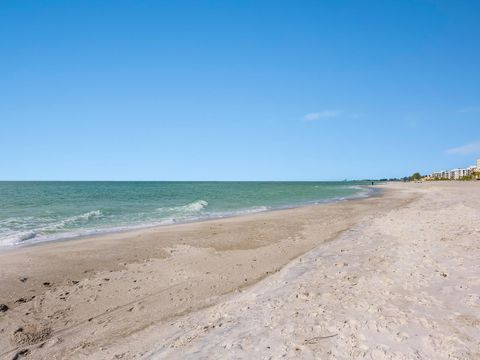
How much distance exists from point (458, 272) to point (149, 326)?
22.1 ft

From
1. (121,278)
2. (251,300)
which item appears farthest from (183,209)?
(251,300)

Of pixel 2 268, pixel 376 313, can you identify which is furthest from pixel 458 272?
pixel 2 268

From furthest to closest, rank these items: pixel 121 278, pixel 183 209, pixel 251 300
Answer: pixel 183 209
pixel 121 278
pixel 251 300

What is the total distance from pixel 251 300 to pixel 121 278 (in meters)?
4.29

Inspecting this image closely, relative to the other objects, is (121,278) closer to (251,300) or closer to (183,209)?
(251,300)

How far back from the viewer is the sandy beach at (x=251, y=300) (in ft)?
15.1

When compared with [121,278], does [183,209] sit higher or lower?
higher

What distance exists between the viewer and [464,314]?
5176 mm

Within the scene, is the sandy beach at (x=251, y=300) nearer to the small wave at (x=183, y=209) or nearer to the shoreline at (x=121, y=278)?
the shoreline at (x=121, y=278)

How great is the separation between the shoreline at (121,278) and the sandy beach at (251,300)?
4cm

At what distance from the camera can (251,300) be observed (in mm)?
6602

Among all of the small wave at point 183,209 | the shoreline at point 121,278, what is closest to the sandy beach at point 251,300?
the shoreline at point 121,278

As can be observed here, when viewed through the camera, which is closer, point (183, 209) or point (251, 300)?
point (251, 300)

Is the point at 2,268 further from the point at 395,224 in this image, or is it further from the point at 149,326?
the point at 395,224
